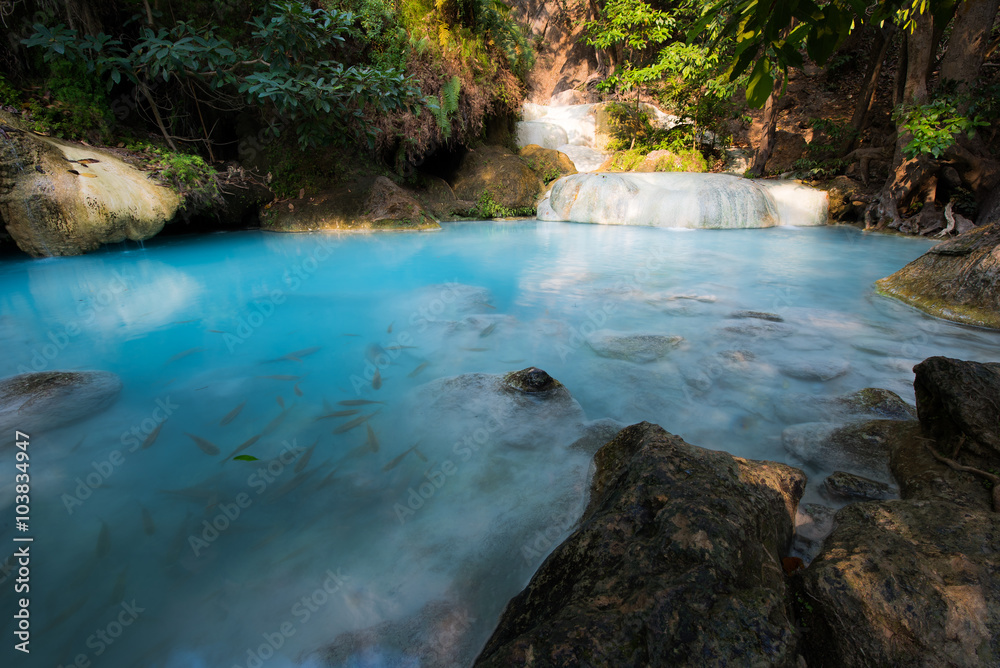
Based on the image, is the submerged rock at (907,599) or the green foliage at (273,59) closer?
the submerged rock at (907,599)

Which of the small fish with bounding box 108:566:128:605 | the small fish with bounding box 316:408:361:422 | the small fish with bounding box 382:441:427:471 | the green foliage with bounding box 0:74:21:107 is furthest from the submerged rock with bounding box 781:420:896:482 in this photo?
the green foliage with bounding box 0:74:21:107

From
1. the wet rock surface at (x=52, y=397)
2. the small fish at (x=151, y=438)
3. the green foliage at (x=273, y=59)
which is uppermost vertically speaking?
the green foliage at (x=273, y=59)

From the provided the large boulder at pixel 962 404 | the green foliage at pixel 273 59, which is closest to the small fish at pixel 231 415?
the large boulder at pixel 962 404

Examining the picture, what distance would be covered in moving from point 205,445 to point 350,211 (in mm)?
8369

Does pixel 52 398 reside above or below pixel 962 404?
below

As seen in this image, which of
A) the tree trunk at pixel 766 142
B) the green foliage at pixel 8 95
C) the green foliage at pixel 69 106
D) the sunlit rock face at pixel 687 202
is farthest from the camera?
the tree trunk at pixel 766 142

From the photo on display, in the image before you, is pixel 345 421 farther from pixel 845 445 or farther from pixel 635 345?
pixel 845 445

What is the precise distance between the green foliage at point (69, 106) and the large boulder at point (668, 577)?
8.89 metres

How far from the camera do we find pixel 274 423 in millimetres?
2371

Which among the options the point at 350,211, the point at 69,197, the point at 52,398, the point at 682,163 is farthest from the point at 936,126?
the point at 69,197

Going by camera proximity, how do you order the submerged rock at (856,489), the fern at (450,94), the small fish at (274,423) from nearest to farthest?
the submerged rock at (856,489)
the small fish at (274,423)
the fern at (450,94)

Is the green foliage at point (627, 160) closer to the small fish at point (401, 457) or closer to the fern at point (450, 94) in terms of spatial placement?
the fern at point (450, 94)

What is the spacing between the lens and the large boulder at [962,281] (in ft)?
11.7

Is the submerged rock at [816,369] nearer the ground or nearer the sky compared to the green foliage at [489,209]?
nearer the ground
